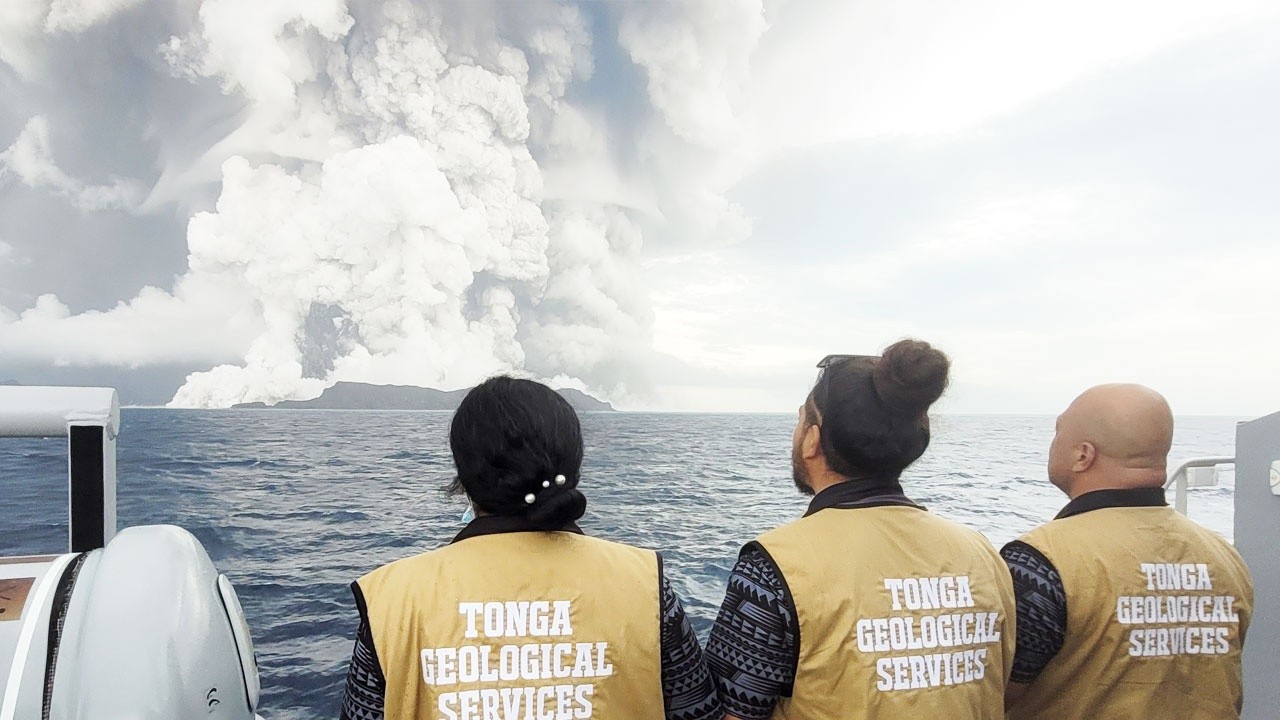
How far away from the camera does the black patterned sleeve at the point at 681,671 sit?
966 millimetres

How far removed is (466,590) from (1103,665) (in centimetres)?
98

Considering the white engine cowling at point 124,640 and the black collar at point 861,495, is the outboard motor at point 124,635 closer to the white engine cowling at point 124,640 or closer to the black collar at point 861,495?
the white engine cowling at point 124,640

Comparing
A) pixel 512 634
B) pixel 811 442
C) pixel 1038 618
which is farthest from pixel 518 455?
pixel 1038 618

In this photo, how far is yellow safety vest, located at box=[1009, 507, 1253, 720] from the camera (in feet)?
3.88

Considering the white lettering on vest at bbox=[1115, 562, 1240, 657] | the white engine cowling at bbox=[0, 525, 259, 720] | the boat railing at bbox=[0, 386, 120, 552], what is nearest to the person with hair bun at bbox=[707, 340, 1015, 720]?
the white lettering on vest at bbox=[1115, 562, 1240, 657]

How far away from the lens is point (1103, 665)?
1.19m

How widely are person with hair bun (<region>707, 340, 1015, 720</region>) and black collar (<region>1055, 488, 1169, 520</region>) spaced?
0.26 m

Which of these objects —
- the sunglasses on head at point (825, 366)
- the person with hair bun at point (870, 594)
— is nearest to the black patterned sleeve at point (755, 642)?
the person with hair bun at point (870, 594)

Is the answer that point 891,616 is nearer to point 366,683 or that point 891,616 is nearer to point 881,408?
point 881,408

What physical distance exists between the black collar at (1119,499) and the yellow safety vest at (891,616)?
28cm

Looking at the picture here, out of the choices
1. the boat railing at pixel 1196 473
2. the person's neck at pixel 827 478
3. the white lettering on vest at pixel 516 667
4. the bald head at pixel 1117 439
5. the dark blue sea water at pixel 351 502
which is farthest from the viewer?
the dark blue sea water at pixel 351 502

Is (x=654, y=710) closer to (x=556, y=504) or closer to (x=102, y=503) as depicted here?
(x=556, y=504)

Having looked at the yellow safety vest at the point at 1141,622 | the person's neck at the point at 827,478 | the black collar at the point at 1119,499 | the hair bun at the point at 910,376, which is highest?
the hair bun at the point at 910,376

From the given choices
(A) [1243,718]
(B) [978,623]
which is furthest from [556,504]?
(A) [1243,718]
